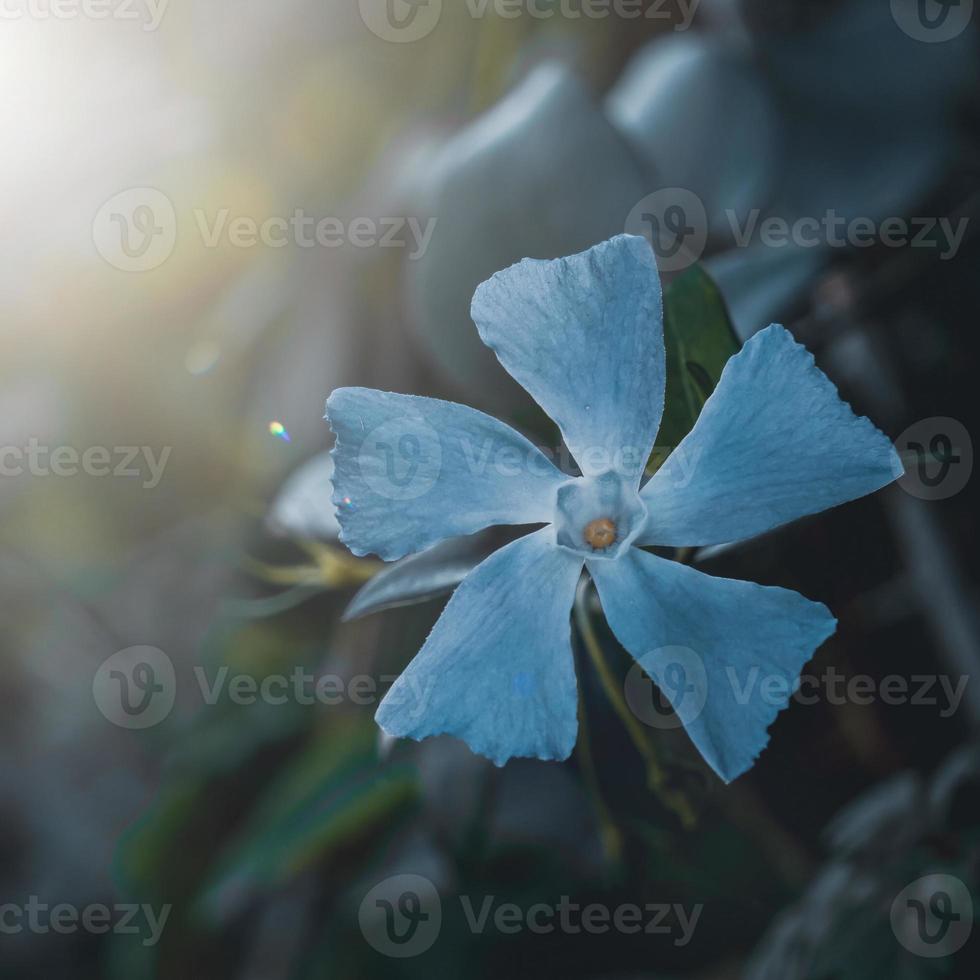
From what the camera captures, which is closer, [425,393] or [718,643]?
[718,643]

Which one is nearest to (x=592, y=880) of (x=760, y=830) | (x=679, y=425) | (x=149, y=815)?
(x=760, y=830)

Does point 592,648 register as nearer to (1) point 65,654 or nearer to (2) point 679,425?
(2) point 679,425

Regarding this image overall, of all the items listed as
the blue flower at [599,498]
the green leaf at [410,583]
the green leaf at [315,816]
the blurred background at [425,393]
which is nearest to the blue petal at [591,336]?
the blue flower at [599,498]

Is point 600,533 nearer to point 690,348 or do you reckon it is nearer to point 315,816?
point 690,348

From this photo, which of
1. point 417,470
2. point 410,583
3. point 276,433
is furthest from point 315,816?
point 417,470

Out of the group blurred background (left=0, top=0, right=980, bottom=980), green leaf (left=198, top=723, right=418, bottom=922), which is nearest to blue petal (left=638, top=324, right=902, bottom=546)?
blurred background (left=0, top=0, right=980, bottom=980)

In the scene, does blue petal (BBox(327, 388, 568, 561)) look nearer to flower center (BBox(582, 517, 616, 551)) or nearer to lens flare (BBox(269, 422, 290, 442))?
flower center (BBox(582, 517, 616, 551))

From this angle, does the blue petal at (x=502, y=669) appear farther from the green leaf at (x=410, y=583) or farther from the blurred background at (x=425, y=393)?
the blurred background at (x=425, y=393)

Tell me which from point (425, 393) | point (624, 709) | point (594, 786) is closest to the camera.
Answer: point (624, 709)
